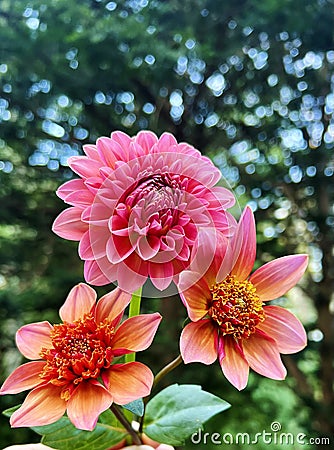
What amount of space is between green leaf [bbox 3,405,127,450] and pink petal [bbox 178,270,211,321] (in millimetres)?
119

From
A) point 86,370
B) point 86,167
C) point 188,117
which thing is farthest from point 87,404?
point 188,117

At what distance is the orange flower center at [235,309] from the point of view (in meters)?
0.24

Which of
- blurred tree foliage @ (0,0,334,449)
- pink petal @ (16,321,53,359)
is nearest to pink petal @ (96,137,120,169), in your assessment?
pink petal @ (16,321,53,359)

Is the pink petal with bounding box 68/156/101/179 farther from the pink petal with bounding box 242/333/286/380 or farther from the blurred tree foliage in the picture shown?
the blurred tree foliage

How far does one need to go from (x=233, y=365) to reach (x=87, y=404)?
0.24 ft

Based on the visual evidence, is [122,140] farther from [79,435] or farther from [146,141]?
[79,435]

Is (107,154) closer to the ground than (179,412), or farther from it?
farther from it

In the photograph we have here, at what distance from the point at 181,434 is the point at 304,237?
81 centimetres

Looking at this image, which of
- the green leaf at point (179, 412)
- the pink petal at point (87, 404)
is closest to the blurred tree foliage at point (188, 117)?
the green leaf at point (179, 412)

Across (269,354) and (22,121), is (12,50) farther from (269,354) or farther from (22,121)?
(269,354)

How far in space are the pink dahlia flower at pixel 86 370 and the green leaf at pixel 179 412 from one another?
8cm

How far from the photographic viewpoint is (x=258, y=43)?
0.95 m

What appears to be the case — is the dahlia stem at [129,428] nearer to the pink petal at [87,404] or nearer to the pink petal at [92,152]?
the pink petal at [87,404]

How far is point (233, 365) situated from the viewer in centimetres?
24
